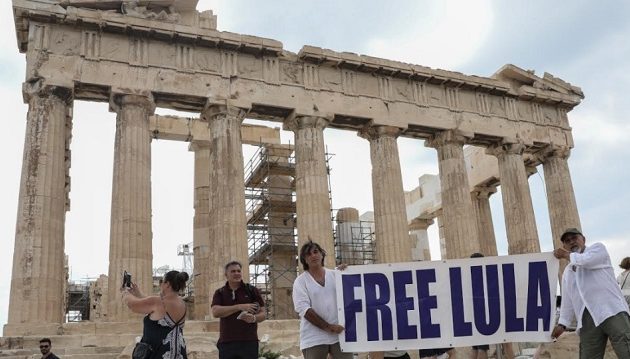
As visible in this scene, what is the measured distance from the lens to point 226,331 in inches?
304

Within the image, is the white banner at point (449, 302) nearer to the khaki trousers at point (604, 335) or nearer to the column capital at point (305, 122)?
the khaki trousers at point (604, 335)

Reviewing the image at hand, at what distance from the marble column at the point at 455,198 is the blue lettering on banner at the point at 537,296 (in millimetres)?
17454

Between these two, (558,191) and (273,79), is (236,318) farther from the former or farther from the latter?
(558,191)

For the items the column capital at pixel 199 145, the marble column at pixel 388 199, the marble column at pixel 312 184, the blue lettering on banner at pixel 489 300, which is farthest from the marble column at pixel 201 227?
the blue lettering on banner at pixel 489 300

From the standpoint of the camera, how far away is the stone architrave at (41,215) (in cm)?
1864

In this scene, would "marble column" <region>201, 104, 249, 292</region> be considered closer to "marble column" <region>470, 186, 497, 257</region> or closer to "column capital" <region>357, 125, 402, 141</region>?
"column capital" <region>357, 125, 402, 141</region>

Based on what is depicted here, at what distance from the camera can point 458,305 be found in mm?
8008

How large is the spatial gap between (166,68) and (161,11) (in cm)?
228

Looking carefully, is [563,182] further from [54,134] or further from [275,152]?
[54,134]

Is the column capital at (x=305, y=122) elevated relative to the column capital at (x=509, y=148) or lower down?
elevated

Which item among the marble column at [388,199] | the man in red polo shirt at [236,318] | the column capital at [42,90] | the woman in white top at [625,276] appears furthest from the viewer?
the marble column at [388,199]

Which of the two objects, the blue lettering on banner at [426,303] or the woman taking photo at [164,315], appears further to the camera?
the blue lettering on banner at [426,303]

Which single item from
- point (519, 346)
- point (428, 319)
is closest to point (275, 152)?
point (519, 346)

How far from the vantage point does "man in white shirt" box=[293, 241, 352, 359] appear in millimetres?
7285
